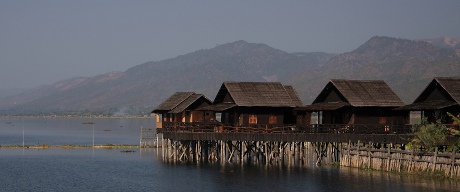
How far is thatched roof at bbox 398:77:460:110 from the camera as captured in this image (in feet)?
207

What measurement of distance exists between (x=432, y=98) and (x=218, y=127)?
17.3m

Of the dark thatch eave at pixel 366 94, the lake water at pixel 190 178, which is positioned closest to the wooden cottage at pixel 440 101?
the dark thatch eave at pixel 366 94

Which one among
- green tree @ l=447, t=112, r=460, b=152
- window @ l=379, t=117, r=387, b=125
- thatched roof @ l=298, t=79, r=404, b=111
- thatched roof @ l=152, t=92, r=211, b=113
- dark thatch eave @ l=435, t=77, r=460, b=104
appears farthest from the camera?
thatched roof @ l=152, t=92, r=211, b=113

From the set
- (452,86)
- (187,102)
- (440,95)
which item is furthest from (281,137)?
(187,102)

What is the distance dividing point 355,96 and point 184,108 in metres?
17.7

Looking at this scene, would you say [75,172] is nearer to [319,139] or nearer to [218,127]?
[218,127]

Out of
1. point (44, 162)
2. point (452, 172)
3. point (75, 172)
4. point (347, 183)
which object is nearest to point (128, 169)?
point (75, 172)

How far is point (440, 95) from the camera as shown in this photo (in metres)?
65.4

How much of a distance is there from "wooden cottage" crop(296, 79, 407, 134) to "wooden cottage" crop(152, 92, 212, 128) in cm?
1190

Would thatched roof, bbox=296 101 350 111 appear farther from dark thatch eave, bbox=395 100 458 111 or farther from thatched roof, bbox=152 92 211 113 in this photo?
thatched roof, bbox=152 92 211 113

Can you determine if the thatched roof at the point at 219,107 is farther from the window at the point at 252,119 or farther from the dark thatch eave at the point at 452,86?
the dark thatch eave at the point at 452,86

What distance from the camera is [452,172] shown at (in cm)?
5319

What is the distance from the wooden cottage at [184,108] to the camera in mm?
79062

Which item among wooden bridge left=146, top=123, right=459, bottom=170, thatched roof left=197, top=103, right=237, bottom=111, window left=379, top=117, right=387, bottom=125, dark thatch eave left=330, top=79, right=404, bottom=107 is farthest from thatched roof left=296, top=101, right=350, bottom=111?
thatched roof left=197, top=103, right=237, bottom=111
